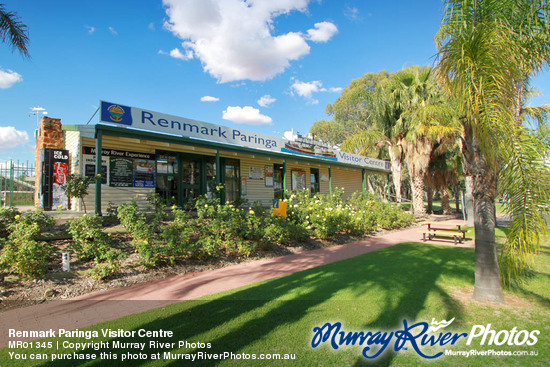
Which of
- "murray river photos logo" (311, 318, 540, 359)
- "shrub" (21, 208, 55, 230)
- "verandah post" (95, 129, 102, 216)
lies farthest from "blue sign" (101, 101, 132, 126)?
"murray river photos logo" (311, 318, 540, 359)

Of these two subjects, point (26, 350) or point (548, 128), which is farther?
point (548, 128)

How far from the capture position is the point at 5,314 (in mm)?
4125

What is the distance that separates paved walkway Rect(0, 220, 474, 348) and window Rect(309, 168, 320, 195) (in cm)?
1022

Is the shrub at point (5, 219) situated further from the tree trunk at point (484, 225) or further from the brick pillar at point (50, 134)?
the tree trunk at point (484, 225)

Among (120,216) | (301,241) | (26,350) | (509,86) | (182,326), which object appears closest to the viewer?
(26,350)

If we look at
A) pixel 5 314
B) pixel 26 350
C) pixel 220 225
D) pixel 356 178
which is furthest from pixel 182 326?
pixel 356 178

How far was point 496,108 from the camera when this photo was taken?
389 cm

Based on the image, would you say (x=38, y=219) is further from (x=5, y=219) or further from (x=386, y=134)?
(x=386, y=134)

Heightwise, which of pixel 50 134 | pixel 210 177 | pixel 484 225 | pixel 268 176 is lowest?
pixel 484 225

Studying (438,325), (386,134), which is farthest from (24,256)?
(386,134)

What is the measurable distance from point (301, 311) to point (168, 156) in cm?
915

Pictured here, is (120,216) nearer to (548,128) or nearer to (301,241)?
(301,241)

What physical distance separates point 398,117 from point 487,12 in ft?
47.8

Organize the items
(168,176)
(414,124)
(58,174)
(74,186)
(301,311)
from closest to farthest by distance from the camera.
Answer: (301,311) → (74,186) → (58,174) → (168,176) → (414,124)
